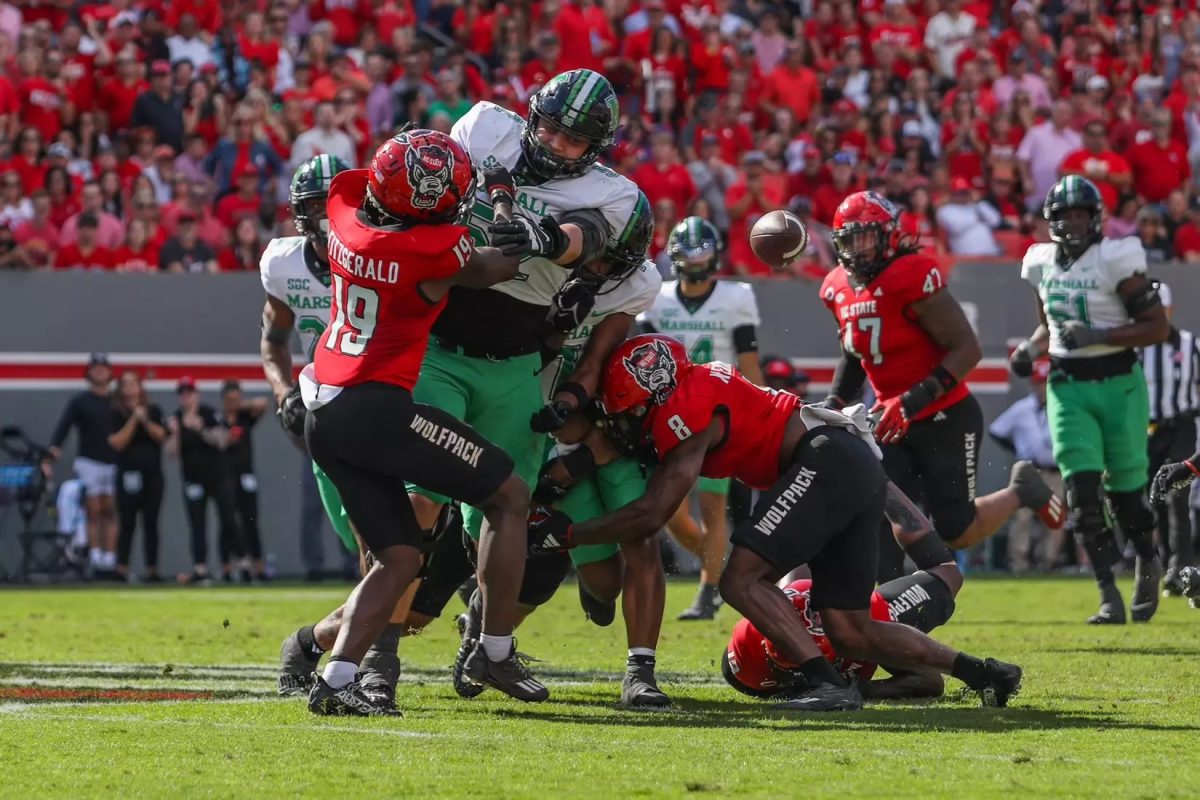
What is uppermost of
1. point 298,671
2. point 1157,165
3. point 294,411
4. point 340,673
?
point 1157,165

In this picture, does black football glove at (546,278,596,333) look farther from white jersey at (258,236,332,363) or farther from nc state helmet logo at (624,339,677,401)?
white jersey at (258,236,332,363)

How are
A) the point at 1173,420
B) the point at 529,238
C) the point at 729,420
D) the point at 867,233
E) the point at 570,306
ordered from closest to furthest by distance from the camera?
the point at 529,238
the point at 729,420
the point at 570,306
the point at 867,233
the point at 1173,420

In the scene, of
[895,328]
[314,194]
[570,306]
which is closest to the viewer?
[570,306]

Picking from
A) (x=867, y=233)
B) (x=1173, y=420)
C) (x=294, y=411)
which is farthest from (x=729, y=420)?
(x=1173, y=420)

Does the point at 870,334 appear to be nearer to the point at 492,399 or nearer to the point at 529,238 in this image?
the point at 492,399

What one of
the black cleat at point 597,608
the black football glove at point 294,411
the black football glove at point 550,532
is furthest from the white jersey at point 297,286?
the black football glove at point 550,532

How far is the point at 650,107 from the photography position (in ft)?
56.6

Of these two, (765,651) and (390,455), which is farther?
A: (765,651)

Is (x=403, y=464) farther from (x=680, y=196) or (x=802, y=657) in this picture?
(x=680, y=196)

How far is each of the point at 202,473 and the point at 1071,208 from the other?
719cm

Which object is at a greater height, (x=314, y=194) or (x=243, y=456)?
(x=314, y=194)

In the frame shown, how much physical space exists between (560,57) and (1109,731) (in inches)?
481

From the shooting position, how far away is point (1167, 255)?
16453mm

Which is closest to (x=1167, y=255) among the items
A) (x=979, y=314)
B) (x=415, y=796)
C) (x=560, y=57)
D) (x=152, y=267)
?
(x=979, y=314)
